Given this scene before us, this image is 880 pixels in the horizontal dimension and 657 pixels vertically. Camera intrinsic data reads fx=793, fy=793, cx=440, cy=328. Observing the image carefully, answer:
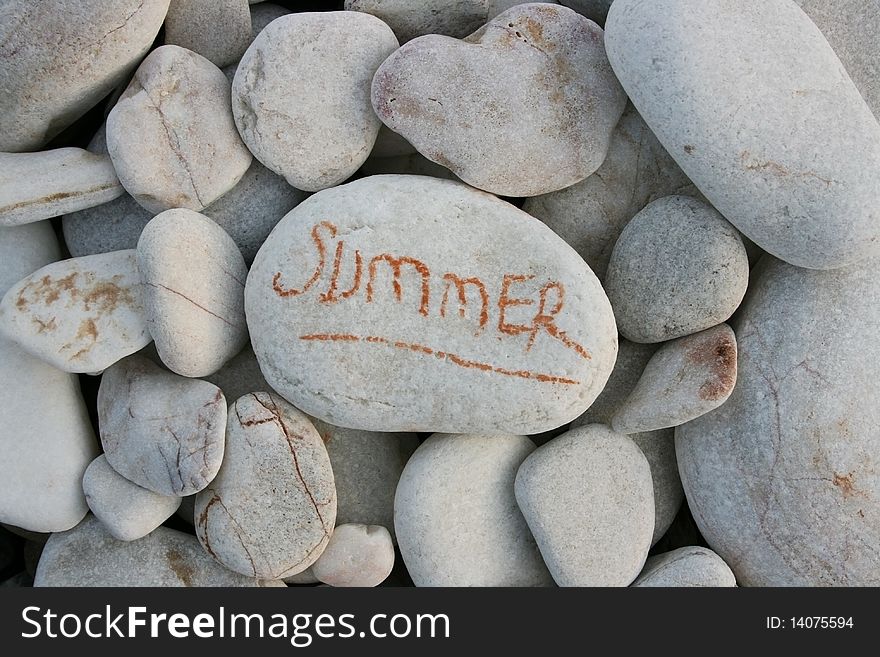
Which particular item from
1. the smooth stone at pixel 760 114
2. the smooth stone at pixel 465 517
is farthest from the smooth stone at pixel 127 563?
the smooth stone at pixel 760 114

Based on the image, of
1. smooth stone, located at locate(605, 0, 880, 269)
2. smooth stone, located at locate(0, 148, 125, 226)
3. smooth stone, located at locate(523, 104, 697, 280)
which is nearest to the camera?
smooth stone, located at locate(605, 0, 880, 269)

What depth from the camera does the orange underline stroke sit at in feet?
4.74

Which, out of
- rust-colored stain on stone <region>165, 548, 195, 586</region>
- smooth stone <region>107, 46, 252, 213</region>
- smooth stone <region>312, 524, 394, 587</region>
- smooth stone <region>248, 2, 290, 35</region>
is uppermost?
smooth stone <region>248, 2, 290, 35</region>

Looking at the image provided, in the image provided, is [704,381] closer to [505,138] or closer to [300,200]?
[505,138]

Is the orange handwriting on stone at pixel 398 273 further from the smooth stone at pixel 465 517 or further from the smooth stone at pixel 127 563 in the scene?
the smooth stone at pixel 127 563

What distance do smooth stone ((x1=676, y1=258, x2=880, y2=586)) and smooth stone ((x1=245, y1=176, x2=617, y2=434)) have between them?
0.33 meters

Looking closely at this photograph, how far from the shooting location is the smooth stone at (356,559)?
1.55 meters

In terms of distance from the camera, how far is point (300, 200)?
5.45ft

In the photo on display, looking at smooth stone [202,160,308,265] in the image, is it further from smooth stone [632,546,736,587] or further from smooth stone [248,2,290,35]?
smooth stone [632,546,736,587]

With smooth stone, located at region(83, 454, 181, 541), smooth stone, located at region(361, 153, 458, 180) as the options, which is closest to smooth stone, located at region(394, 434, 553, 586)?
smooth stone, located at region(83, 454, 181, 541)

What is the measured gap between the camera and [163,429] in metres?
1.49

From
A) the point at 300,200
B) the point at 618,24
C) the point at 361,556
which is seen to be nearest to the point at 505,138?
the point at 618,24

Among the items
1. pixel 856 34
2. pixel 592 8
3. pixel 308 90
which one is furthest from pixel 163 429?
pixel 856 34

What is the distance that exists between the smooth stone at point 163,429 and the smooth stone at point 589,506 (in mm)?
607
